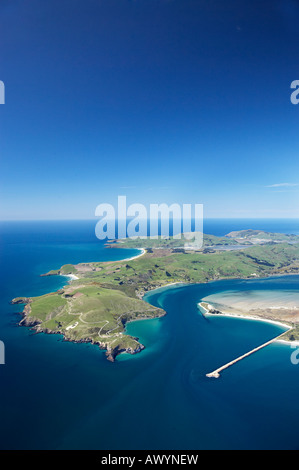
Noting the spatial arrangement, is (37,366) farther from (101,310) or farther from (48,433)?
(101,310)

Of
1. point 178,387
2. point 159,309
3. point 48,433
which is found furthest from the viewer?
point 159,309

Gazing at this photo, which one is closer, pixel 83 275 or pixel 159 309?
pixel 159 309

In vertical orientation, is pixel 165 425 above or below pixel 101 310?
below

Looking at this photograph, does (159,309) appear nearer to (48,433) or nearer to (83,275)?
(48,433)
